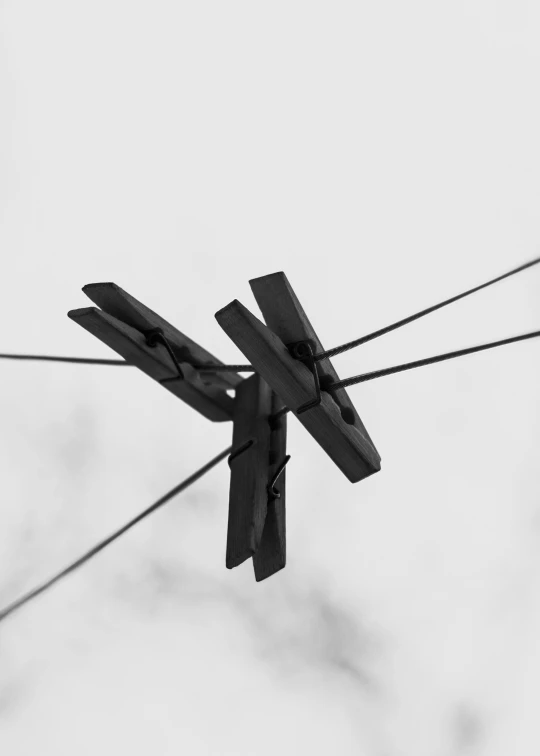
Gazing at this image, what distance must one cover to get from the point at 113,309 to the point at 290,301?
0.56m

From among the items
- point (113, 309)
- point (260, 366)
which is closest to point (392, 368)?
point (260, 366)

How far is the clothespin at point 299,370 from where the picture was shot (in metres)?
2.10

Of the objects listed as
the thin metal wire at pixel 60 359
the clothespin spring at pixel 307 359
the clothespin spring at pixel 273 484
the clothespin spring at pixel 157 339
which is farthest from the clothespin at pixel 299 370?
the thin metal wire at pixel 60 359

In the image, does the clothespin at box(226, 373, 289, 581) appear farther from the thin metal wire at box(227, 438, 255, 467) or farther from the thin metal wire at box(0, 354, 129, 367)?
the thin metal wire at box(0, 354, 129, 367)

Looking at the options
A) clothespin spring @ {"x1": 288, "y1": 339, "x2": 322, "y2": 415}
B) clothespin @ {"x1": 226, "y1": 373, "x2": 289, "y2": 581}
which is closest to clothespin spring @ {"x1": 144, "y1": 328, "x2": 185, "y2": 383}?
clothespin @ {"x1": 226, "y1": 373, "x2": 289, "y2": 581}

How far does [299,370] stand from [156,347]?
504 millimetres

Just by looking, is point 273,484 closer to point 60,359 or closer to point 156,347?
point 156,347

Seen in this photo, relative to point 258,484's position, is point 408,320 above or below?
above

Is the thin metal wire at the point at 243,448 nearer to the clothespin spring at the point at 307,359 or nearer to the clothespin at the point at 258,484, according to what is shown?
the clothespin at the point at 258,484

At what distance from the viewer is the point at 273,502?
7.66 ft

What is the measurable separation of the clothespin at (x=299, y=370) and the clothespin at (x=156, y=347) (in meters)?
0.39

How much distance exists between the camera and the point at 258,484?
7.46 feet

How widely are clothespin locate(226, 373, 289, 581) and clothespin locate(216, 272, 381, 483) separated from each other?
21 centimetres

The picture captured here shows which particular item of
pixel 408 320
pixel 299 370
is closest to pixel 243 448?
pixel 299 370
